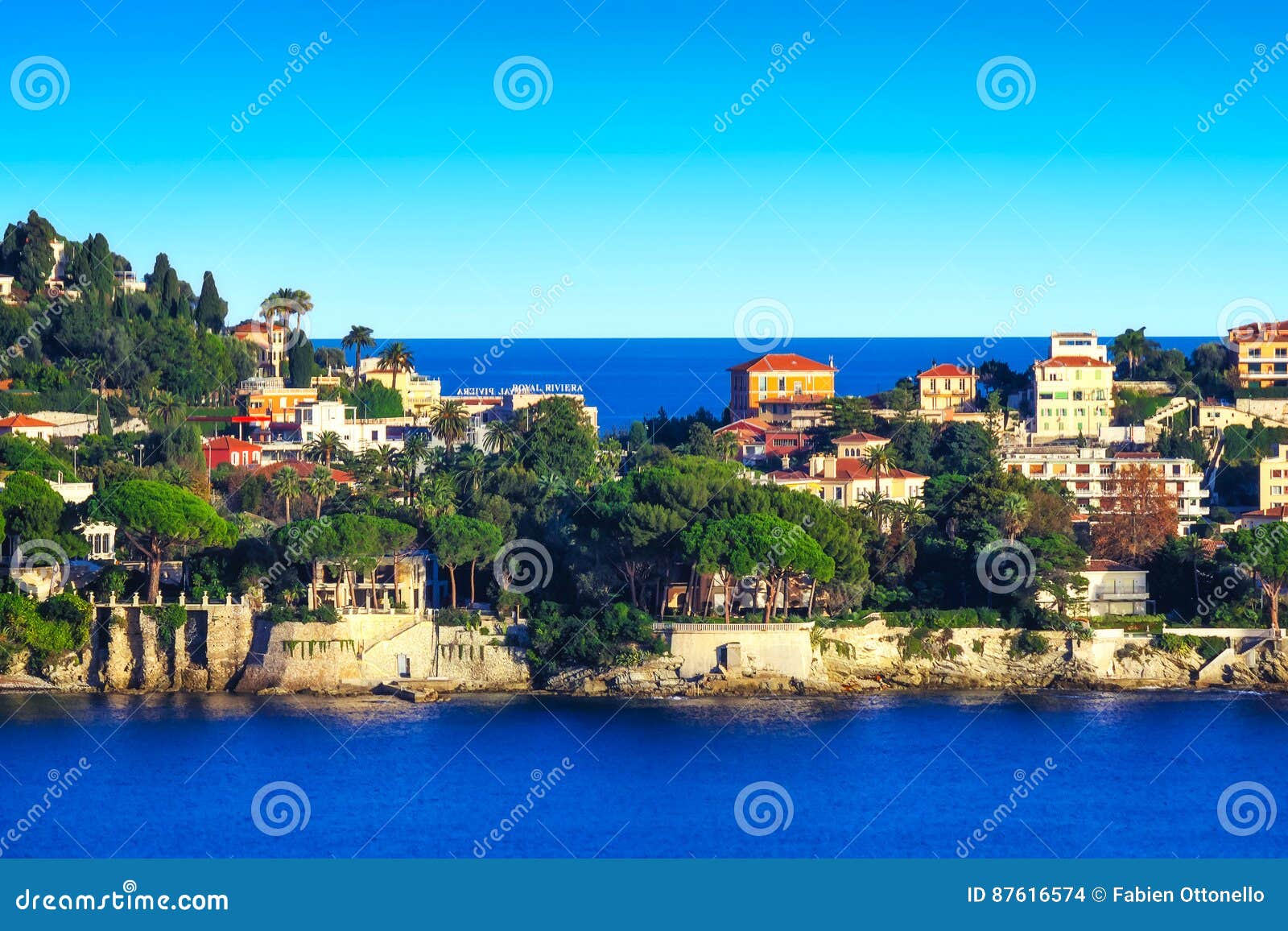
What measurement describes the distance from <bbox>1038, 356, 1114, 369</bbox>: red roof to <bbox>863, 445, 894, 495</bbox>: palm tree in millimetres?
14951

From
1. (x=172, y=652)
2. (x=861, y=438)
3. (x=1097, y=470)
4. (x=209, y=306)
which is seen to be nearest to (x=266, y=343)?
(x=209, y=306)

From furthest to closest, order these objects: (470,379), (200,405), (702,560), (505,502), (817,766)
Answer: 1. (470,379)
2. (200,405)
3. (505,502)
4. (702,560)
5. (817,766)

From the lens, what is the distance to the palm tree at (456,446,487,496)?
66062 mm

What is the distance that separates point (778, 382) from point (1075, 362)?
39.2ft

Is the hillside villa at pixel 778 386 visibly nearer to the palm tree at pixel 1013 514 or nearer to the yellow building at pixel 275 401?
the yellow building at pixel 275 401

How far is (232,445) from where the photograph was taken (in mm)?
82500

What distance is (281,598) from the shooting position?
190 ft

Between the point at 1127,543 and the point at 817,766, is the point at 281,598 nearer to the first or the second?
the point at 817,766

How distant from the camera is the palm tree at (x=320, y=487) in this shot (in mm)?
67188

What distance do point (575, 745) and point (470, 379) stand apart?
137 m

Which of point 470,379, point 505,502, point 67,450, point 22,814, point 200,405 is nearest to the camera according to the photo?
point 22,814

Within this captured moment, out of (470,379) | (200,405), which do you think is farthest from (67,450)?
(470,379)

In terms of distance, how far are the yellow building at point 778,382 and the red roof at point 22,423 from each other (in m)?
27.5

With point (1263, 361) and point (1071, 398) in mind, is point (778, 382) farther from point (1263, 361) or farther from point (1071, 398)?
point (1263, 361)
